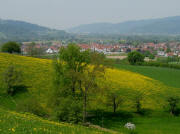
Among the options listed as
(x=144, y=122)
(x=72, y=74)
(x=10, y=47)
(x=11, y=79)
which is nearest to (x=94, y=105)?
(x=144, y=122)

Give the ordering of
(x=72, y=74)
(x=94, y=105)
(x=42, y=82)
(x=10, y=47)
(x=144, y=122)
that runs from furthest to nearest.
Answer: (x=10, y=47)
(x=42, y=82)
(x=94, y=105)
(x=144, y=122)
(x=72, y=74)

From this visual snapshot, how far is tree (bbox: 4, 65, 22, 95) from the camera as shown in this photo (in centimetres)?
4706

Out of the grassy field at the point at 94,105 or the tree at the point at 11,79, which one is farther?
the tree at the point at 11,79

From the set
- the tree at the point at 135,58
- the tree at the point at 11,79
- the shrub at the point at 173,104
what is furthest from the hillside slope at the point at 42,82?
the tree at the point at 135,58

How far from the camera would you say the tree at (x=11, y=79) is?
47062mm

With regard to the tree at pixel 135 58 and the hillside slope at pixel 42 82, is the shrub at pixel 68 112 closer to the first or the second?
the hillside slope at pixel 42 82

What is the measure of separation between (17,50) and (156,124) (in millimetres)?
101240

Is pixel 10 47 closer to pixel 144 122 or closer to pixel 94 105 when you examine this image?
pixel 94 105

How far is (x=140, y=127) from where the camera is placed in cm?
3850

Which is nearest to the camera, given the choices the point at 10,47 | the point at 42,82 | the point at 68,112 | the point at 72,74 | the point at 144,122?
the point at 68,112

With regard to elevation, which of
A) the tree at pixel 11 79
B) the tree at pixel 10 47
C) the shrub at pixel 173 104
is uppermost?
the tree at pixel 10 47

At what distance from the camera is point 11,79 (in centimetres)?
4778

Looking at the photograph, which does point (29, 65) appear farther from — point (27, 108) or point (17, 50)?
point (17, 50)

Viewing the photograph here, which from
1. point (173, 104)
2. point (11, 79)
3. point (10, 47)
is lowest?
point (173, 104)
